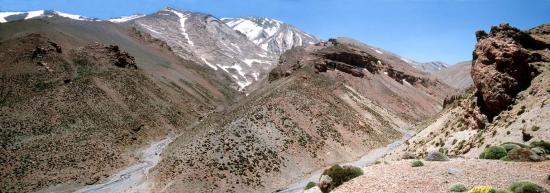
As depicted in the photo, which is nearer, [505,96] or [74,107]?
[505,96]

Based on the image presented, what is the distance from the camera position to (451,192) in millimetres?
19781

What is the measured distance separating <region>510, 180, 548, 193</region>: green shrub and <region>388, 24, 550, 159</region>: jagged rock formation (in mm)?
11791

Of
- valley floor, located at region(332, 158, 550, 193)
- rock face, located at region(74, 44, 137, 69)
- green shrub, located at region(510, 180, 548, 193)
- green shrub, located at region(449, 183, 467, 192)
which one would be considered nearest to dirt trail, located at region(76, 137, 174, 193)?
valley floor, located at region(332, 158, 550, 193)

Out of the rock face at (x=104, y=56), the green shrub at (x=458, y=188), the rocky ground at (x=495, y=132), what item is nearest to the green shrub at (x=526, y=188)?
the rocky ground at (x=495, y=132)

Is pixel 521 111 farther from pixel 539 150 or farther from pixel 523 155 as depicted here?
pixel 523 155

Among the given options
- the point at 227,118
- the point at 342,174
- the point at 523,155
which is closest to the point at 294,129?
the point at 227,118

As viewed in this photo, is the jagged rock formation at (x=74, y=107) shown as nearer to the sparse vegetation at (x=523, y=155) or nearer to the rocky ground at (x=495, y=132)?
the rocky ground at (x=495, y=132)

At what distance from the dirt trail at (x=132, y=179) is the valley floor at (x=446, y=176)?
32.9 m

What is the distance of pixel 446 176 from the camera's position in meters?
21.9

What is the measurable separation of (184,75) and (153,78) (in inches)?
1038

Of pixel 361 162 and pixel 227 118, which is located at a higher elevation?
pixel 227 118

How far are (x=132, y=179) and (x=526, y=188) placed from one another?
156 ft

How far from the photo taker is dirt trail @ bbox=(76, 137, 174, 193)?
54000mm

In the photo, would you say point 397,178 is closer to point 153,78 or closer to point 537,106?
point 537,106
